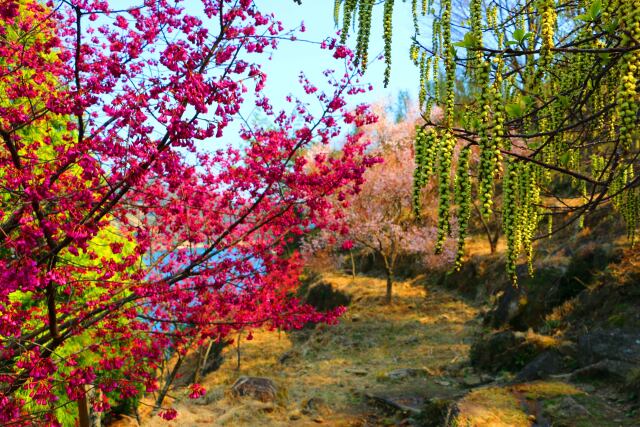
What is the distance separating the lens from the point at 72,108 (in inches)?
185

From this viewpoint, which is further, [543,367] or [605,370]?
[543,367]

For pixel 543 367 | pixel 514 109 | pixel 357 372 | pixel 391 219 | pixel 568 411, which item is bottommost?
pixel 357 372

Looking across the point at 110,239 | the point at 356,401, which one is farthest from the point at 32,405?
the point at 356,401

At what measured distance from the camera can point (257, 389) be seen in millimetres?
10797

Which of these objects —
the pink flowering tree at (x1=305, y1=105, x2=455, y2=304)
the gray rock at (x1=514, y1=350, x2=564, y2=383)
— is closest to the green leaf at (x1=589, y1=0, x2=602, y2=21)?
the gray rock at (x1=514, y1=350, x2=564, y2=383)

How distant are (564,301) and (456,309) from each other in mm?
7139

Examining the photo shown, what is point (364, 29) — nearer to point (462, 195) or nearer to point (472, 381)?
point (462, 195)

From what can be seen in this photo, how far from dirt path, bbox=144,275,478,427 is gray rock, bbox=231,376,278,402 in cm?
21

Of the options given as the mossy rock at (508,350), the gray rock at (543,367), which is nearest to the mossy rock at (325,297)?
the mossy rock at (508,350)

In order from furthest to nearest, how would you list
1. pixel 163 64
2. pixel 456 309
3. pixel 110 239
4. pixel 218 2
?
pixel 456 309 → pixel 110 239 → pixel 218 2 → pixel 163 64

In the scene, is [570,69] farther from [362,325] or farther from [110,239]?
[362,325]

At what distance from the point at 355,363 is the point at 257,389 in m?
4.18

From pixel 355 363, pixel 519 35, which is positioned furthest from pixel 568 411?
pixel 355 363

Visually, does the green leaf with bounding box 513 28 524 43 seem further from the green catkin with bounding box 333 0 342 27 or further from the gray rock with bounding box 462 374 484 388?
the gray rock with bounding box 462 374 484 388
